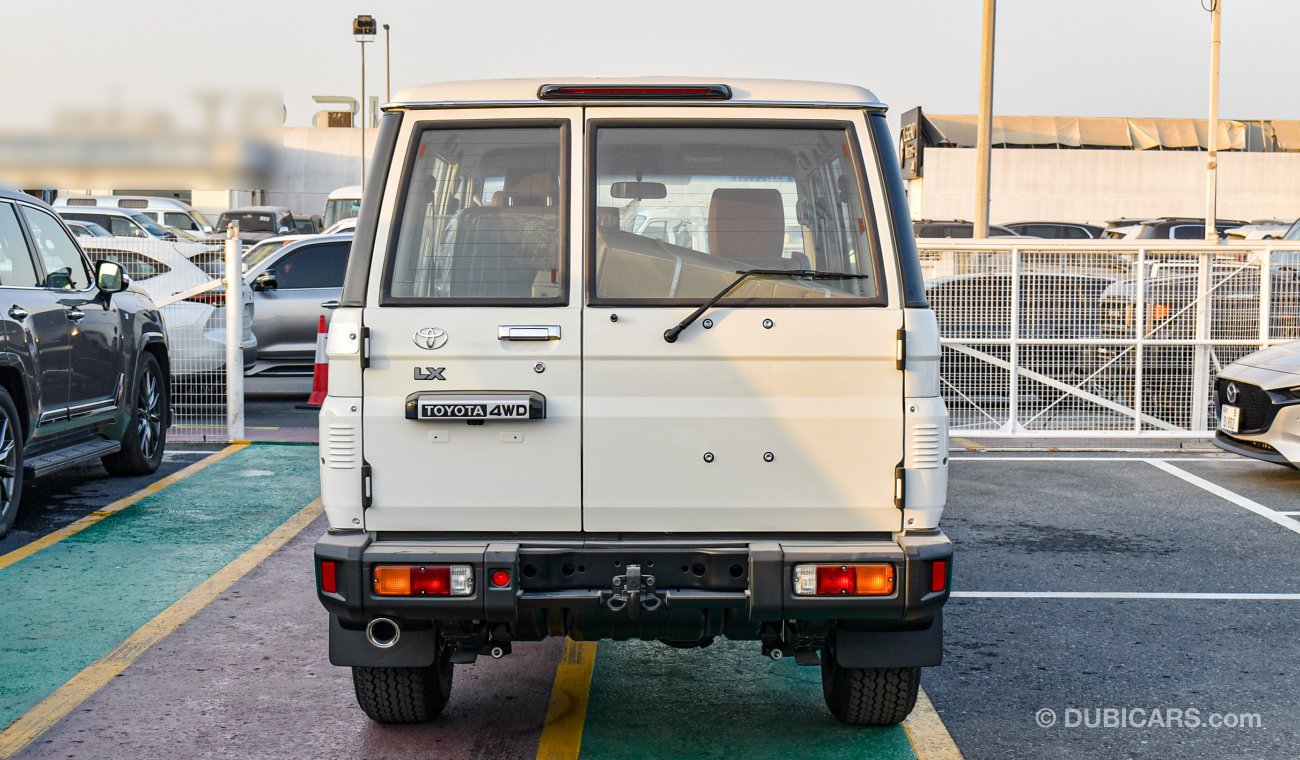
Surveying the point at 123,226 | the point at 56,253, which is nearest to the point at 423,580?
the point at 56,253

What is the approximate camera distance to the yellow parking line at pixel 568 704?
467 cm

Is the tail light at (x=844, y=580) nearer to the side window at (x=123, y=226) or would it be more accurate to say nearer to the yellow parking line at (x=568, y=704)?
the yellow parking line at (x=568, y=704)

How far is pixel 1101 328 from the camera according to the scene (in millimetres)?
11977

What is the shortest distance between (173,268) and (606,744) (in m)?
8.37

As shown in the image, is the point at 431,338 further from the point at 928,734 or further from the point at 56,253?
the point at 56,253

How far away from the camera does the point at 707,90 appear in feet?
14.6

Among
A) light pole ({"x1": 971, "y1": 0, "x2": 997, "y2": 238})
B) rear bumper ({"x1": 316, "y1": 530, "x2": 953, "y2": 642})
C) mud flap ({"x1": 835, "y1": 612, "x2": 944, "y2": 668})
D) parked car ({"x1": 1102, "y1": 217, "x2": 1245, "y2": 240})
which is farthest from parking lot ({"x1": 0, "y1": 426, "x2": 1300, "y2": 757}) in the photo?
parked car ({"x1": 1102, "y1": 217, "x2": 1245, "y2": 240})

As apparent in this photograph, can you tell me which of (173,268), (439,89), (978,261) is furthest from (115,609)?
(978,261)

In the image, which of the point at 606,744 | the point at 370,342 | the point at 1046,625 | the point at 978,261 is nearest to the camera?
the point at 370,342

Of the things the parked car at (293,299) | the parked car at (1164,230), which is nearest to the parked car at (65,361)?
the parked car at (293,299)

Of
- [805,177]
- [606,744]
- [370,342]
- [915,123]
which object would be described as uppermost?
[915,123]

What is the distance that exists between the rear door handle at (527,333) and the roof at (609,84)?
2.44ft

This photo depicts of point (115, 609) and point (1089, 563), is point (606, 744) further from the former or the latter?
point (1089, 563)

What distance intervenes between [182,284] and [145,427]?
7.13ft
